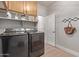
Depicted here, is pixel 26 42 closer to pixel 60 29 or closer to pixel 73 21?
pixel 73 21

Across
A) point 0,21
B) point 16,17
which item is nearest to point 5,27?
point 0,21

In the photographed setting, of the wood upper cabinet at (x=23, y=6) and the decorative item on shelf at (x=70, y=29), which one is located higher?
the wood upper cabinet at (x=23, y=6)

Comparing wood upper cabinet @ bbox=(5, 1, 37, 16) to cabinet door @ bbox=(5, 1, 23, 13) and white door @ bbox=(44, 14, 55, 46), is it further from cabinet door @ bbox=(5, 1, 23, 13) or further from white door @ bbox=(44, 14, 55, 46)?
white door @ bbox=(44, 14, 55, 46)

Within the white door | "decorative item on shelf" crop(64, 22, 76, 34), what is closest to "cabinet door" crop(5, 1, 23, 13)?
"decorative item on shelf" crop(64, 22, 76, 34)

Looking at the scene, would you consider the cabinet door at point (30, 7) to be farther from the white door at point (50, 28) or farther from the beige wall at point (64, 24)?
the white door at point (50, 28)

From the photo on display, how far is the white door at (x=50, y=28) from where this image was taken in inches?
198

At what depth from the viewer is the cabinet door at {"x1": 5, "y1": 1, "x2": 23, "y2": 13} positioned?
242cm

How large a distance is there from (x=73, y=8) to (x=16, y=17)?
222 centimetres

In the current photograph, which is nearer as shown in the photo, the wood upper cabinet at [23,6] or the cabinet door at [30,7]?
the wood upper cabinet at [23,6]

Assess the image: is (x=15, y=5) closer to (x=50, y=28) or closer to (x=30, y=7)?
(x=30, y=7)

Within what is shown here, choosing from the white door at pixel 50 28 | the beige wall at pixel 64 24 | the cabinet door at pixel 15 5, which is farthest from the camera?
the white door at pixel 50 28

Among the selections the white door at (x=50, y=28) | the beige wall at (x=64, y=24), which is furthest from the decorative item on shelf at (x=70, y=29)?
the white door at (x=50, y=28)

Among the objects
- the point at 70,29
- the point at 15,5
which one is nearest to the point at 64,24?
the point at 70,29

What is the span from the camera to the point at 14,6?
2.58m
